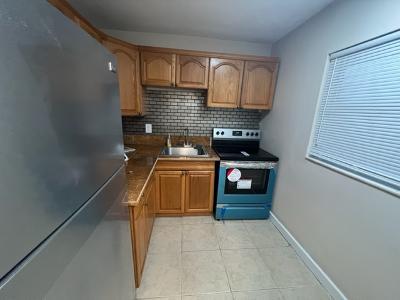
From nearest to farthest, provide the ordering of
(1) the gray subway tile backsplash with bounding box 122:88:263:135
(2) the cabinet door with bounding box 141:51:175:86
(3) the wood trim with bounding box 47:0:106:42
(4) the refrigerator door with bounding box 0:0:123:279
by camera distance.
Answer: (4) the refrigerator door with bounding box 0:0:123:279 → (3) the wood trim with bounding box 47:0:106:42 → (2) the cabinet door with bounding box 141:51:175:86 → (1) the gray subway tile backsplash with bounding box 122:88:263:135

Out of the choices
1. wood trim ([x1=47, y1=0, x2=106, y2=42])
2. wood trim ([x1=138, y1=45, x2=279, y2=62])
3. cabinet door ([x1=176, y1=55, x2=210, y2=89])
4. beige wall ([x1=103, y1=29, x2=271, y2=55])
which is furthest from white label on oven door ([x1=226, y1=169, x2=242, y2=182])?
wood trim ([x1=47, y1=0, x2=106, y2=42])

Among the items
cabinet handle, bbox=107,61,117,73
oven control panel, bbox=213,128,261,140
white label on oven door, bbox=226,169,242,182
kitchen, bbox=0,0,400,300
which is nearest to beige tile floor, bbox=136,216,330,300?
kitchen, bbox=0,0,400,300

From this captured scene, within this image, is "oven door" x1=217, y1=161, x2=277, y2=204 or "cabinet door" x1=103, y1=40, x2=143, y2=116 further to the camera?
"oven door" x1=217, y1=161, x2=277, y2=204

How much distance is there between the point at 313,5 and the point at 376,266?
2116 mm

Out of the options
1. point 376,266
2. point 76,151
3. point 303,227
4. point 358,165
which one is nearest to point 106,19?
point 76,151

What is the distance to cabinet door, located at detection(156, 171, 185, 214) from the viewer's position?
2.25 m

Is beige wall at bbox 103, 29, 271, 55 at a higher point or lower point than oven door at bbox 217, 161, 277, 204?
higher

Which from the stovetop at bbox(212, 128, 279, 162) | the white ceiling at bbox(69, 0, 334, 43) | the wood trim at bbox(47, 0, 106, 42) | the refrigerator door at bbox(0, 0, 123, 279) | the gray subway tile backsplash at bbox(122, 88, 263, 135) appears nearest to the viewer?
the refrigerator door at bbox(0, 0, 123, 279)

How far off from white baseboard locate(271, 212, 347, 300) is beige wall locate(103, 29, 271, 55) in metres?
2.44

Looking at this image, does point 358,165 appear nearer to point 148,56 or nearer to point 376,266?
point 376,266

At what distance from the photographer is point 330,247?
1512 millimetres

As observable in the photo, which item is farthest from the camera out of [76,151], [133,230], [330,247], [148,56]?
[148,56]

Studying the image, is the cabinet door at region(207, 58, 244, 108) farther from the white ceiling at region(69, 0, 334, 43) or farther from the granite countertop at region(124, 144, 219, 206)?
the granite countertop at region(124, 144, 219, 206)

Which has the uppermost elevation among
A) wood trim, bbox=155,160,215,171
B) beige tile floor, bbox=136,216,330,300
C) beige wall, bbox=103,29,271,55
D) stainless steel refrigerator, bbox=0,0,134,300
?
beige wall, bbox=103,29,271,55
